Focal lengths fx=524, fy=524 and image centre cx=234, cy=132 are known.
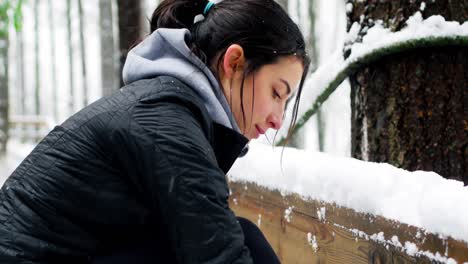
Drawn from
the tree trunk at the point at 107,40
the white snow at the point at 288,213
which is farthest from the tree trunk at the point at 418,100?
the tree trunk at the point at 107,40

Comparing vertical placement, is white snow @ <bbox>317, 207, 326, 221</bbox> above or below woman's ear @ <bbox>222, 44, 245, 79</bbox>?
below

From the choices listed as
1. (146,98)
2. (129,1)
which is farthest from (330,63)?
(129,1)

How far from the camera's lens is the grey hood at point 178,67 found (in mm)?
1405

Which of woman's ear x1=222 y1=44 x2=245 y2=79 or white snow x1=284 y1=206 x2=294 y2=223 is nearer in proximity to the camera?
woman's ear x1=222 y1=44 x2=245 y2=79

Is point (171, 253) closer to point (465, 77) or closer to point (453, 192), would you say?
point (453, 192)

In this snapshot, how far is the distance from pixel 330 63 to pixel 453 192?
1176mm

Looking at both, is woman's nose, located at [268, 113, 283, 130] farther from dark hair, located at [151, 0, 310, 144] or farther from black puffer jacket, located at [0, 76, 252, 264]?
black puffer jacket, located at [0, 76, 252, 264]

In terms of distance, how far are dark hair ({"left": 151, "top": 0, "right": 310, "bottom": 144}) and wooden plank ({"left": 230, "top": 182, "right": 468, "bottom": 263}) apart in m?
0.44

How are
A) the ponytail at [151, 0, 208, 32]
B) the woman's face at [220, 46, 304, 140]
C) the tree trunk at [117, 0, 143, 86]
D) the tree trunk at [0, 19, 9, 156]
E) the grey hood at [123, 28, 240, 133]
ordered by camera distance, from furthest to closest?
the tree trunk at [0, 19, 9, 156]
the tree trunk at [117, 0, 143, 86]
the ponytail at [151, 0, 208, 32]
the woman's face at [220, 46, 304, 140]
the grey hood at [123, 28, 240, 133]

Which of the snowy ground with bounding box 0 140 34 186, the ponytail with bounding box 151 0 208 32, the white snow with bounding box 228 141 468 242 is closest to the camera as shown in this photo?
the white snow with bounding box 228 141 468 242

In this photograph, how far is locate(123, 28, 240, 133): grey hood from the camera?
1405 mm

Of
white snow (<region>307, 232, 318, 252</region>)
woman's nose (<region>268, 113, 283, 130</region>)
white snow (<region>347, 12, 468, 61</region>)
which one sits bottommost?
white snow (<region>307, 232, 318, 252</region>)

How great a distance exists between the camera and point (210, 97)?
141 centimetres

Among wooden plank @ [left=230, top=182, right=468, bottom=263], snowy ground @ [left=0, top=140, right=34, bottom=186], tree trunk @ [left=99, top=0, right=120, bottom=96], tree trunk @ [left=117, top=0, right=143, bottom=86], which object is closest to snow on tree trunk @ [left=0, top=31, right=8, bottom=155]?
snowy ground @ [left=0, top=140, right=34, bottom=186]
